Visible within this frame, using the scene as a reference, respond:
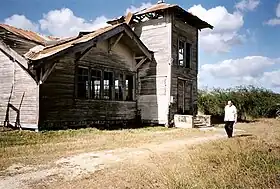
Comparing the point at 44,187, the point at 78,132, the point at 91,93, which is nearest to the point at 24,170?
the point at 44,187

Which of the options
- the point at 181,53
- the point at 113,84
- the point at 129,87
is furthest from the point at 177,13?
the point at 113,84

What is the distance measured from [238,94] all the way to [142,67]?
12.1 m

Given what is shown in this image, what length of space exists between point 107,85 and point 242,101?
15501mm

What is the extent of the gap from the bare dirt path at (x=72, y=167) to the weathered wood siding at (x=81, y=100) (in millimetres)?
6247

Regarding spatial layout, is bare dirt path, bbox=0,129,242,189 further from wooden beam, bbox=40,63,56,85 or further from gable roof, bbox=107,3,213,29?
gable roof, bbox=107,3,213,29

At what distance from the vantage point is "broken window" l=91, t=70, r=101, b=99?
1892 centimetres

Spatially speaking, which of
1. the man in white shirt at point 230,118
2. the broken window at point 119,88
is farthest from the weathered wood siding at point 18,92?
the man in white shirt at point 230,118

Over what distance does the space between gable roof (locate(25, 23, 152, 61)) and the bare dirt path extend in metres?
6.64

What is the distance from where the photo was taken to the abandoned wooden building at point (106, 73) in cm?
1593

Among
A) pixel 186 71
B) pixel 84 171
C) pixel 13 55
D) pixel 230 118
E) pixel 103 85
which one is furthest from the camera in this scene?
pixel 186 71

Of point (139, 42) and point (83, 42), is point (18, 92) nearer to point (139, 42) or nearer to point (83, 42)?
point (83, 42)

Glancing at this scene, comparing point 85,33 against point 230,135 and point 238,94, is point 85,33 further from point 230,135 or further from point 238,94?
point 238,94

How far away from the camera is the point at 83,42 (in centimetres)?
1686

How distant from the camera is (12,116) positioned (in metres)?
16.6
